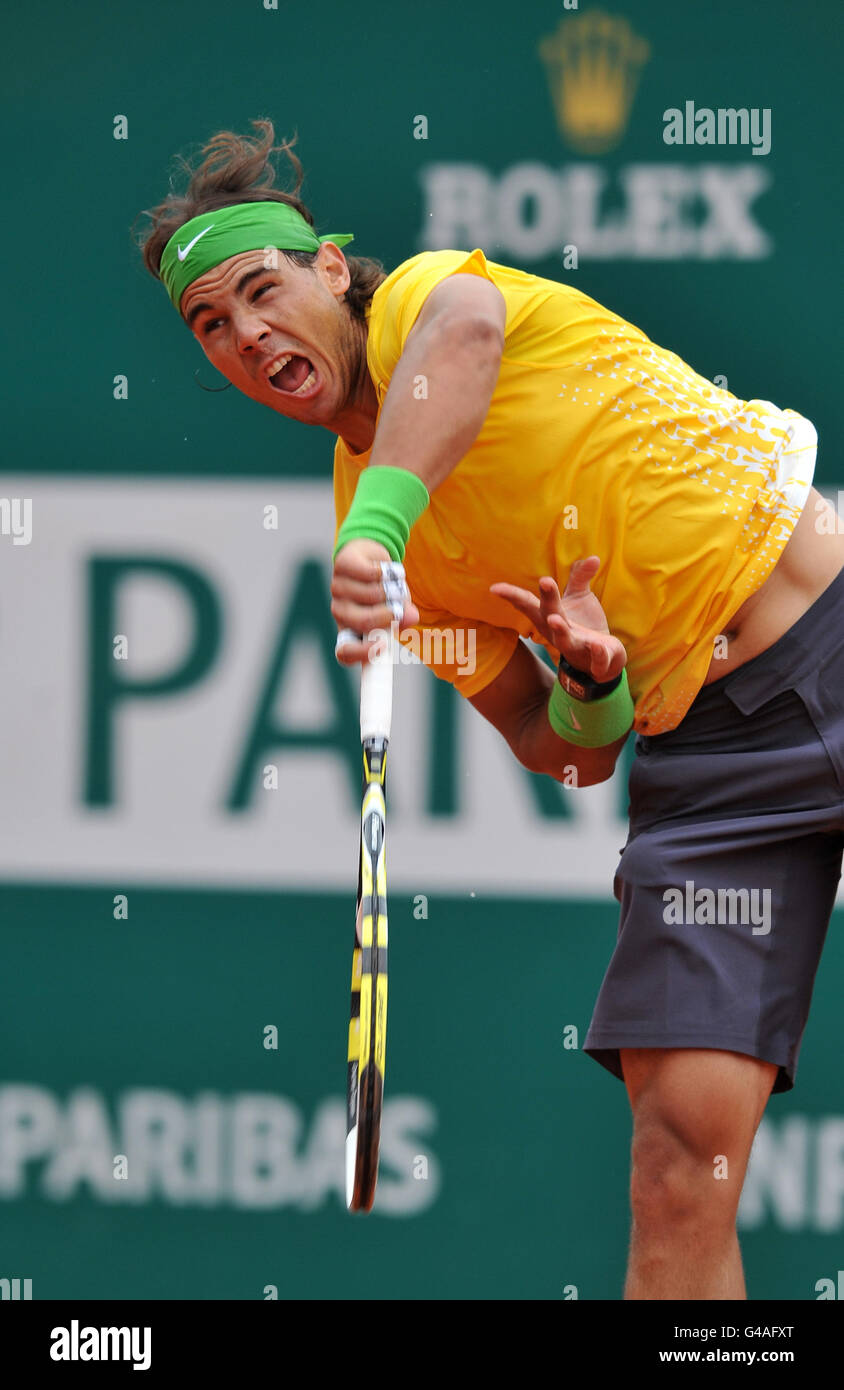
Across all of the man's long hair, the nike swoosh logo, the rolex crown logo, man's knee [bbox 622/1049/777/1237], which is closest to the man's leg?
man's knee [bbox 622/1049/777/1237]

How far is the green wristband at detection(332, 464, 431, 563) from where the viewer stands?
5.87 feet

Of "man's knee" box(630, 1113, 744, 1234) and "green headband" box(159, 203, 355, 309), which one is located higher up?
"green headband" box(159, 203, 355, 309)

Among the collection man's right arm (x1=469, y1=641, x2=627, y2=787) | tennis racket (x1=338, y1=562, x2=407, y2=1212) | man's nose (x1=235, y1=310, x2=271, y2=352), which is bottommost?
tennis racket (x1=338, y1=562, x2=407, y2=1212)

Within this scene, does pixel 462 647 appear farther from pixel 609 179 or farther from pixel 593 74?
pixel 593 74

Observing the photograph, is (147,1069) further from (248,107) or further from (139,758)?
(248,107)

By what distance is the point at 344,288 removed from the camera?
7.43ft

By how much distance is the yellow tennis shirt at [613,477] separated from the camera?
208 cm

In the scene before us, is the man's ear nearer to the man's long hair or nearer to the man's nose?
the man's long hair

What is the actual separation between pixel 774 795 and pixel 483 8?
5.09 ft

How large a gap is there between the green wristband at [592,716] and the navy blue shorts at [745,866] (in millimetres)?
81

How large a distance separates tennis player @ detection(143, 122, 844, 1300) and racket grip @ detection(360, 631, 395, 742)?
0.25 metres

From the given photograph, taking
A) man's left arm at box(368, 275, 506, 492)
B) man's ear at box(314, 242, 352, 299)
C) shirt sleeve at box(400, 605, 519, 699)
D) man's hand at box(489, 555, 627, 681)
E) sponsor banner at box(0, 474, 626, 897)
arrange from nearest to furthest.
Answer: man's left arm at box(368, 275, 506, 492) < man's hand at box(489, 555, 627, 681) < man's ear at box(314, 242, 352, 299) < shirt sleeve at box(400, 605, 519, 699) < sponsor banner at box(0, 474, 626, 897)

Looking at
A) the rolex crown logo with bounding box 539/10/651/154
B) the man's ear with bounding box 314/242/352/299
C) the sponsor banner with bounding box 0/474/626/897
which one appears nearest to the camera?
the man's ear with bounding box 314/242/352/299

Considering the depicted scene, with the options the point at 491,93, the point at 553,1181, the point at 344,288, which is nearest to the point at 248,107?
the point at 491,93
